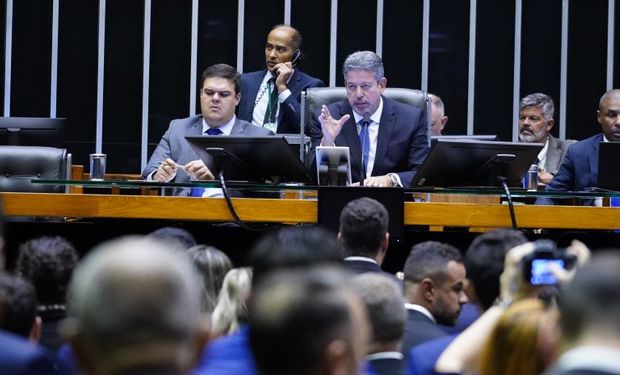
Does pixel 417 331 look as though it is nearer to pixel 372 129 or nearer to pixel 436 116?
pixel 372 129

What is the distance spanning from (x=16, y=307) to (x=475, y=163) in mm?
3588

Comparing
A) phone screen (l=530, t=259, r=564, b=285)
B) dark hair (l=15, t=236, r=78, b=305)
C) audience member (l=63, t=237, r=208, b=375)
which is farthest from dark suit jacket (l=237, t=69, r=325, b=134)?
audience member (l=63, t=237, r=208, b=375)

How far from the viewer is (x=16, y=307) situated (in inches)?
134

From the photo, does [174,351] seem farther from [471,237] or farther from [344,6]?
[344,6]

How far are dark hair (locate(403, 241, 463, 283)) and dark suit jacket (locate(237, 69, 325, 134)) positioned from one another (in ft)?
14.4

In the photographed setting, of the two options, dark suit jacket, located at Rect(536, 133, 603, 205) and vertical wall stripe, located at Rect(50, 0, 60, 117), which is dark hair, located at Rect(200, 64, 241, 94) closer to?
dark suit jacket, located at Rect(536, 133, 603, 205)

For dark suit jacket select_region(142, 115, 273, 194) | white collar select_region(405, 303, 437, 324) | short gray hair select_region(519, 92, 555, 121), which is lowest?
white collar select_region(405, 303, 437, 324)

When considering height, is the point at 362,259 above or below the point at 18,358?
above

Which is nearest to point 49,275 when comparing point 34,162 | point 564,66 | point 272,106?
point 34,162

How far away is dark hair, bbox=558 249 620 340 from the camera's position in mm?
2014

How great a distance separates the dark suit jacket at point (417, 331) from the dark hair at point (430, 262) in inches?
11.5

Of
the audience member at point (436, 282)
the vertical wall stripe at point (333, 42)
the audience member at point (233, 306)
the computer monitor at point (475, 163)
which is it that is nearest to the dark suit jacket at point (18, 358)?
the audience member at point (233, 306)

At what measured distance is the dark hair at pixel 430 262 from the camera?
468 centimetres

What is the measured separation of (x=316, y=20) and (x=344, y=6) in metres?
0.30
